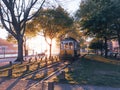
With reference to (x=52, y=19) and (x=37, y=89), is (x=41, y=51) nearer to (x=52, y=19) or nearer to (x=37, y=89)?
(x=52, y=19)

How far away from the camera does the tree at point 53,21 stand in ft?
124

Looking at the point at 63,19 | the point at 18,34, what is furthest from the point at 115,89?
the point at 63,19

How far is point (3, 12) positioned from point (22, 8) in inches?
88.2

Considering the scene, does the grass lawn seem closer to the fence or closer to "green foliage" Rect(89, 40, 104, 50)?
the fence

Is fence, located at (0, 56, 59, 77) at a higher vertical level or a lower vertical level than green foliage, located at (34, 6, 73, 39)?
lower

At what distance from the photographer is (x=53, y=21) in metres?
42.3

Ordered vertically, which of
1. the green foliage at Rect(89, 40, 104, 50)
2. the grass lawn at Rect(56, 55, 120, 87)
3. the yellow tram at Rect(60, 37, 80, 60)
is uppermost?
the green foliage at Rect(89, 40, 104, 50)

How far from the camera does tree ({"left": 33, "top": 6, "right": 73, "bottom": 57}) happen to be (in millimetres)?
37772

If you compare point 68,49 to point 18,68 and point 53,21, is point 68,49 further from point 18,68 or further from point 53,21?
point 18,68

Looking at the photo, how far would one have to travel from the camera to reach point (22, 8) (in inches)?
1209

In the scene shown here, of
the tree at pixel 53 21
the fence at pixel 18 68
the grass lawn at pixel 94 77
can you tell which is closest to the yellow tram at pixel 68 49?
the tree at pixel 53 21

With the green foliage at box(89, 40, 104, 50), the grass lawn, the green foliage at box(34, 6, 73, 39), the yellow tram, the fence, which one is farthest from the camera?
the green foliage at box(89, 40, 104, 50)

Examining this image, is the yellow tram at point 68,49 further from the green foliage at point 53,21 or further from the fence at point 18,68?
the fence at point 18,68

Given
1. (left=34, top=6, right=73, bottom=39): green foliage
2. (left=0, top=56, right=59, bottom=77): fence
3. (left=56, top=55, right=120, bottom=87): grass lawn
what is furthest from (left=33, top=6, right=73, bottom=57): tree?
(left=56, top=55, right=120, bottom=87): grass lawn
